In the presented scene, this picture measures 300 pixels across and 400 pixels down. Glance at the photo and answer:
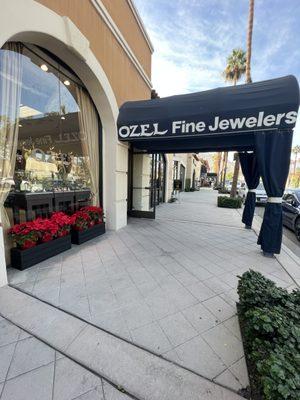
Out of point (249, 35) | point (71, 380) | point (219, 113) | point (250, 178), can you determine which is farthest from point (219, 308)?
point (249, 35)

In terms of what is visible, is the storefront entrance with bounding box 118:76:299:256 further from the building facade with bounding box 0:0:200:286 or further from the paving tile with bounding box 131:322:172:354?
the paving tile with bounding box 131:322:172:354

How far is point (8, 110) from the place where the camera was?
10.1 ft

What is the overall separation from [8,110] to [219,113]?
3.72m

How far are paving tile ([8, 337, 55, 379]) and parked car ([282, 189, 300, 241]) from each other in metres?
6.92

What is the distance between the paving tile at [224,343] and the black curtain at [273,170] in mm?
2693

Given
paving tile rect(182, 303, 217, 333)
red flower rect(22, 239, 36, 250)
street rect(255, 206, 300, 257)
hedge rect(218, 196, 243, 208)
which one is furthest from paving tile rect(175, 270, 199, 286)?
hedge rect(218, 196, 243, 208)

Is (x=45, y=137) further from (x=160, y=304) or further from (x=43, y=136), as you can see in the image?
(x=160, y=304)

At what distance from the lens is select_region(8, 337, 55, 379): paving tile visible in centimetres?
164

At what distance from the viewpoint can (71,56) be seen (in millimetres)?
3963

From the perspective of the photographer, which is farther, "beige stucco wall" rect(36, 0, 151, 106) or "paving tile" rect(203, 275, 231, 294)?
"beige stucco wall" rect(36, 0, 151, 106)

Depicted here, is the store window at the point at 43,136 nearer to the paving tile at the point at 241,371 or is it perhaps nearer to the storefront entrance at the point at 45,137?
the storefront entrance at the point at 45,137

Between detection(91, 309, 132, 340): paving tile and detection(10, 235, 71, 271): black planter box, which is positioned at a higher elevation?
detection(10, 235, 71, 271): black planter box

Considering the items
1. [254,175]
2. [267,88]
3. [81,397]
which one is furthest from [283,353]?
[254,175]

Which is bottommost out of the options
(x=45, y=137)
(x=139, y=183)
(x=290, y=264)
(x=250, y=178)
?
(x=290, y=264)
